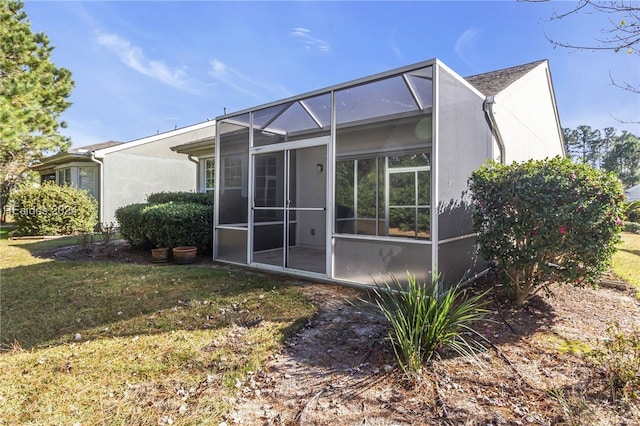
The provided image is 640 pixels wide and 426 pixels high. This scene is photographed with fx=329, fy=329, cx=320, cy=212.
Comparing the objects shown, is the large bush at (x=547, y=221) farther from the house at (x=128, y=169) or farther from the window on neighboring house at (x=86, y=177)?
the window on neighboring house at (x=86, y=177)

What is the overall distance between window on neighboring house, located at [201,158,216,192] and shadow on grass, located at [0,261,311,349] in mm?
6305

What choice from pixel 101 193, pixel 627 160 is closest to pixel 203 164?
pixel 101 193

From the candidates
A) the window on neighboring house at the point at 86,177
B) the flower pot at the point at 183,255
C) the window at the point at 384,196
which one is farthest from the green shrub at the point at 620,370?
the window on neighboring house at the point at 86,177

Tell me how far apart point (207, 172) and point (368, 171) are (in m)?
8.14

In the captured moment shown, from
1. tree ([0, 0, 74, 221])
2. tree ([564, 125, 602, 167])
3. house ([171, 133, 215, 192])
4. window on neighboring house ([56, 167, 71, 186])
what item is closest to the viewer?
tree ([0, 0, 74, 221])

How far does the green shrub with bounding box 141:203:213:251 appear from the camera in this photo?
7.58m

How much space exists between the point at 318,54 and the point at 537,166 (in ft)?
21.9

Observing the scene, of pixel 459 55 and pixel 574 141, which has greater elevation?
pixel 574 141

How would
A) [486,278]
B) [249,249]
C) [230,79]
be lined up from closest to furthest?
[486,278], [249,249], [230,79]

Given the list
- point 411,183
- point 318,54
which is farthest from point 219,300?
point 318,54

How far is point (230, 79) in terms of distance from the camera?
11766mm

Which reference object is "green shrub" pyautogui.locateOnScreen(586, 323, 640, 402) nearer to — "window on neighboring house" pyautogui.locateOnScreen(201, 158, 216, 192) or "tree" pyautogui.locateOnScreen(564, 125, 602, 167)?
"window on neighboring house" pyautogui.locateOnScreen(201, 158, 216, 192)

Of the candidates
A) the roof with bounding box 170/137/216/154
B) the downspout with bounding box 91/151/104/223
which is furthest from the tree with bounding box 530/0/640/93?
the downspout with bounding box 91/151/104/223

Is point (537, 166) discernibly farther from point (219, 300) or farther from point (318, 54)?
point (318, 54)
